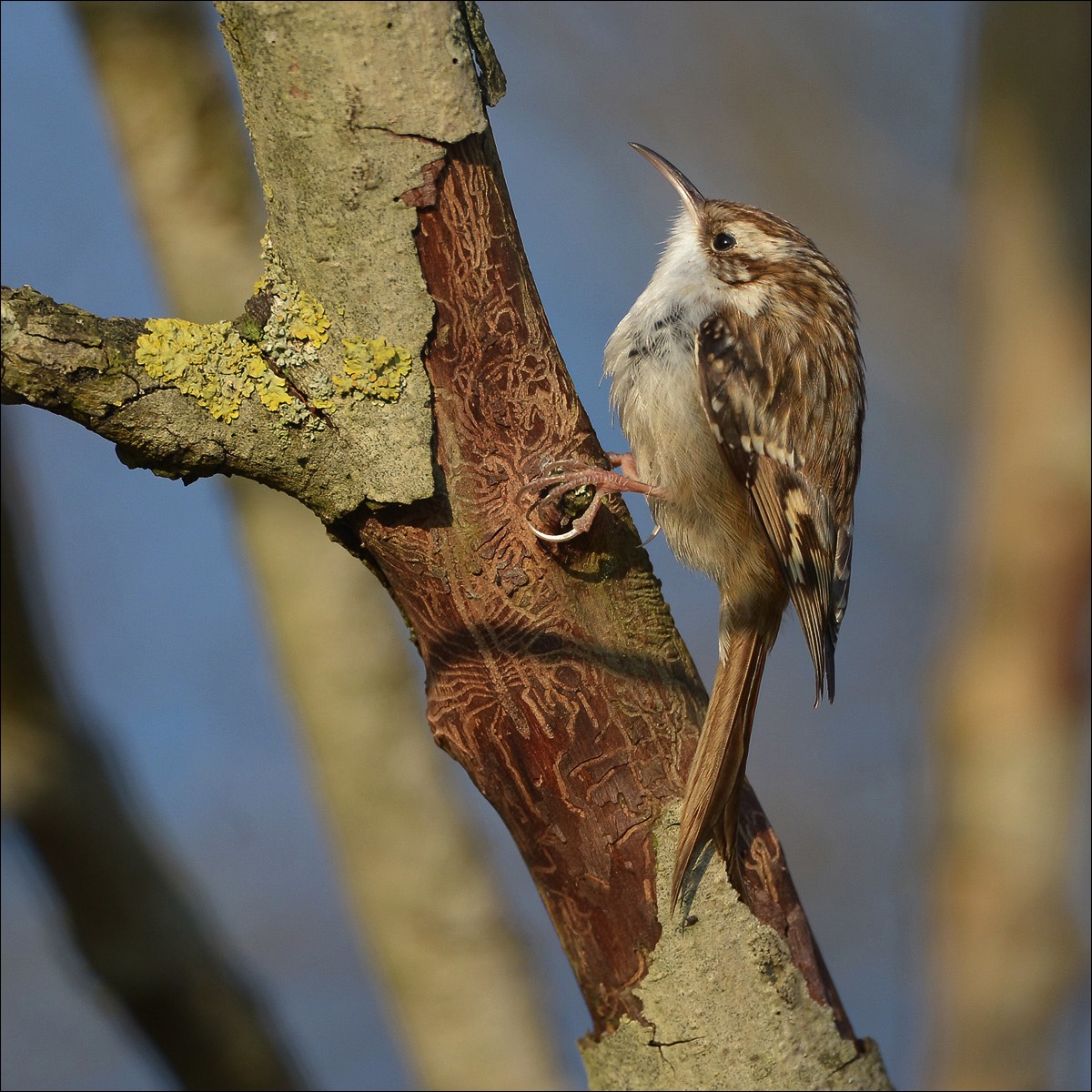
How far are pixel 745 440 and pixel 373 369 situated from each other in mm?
1176

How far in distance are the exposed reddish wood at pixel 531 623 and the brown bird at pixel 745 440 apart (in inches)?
22.9

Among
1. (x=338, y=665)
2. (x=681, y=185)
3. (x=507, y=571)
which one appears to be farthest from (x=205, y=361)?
(x=681, y=185)

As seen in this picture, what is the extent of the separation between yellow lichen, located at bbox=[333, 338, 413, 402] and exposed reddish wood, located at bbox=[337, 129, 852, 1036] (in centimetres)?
5

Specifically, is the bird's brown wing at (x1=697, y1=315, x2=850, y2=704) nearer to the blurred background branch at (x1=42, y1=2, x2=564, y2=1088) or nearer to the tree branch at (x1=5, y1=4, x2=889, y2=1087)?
the tree branch at (x1=5, y1=4, x2=889, y2=1087)

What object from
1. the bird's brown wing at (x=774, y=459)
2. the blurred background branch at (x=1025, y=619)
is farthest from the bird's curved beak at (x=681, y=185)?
the blurred background branch at (x=1025, y=619)

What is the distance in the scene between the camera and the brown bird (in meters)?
2.56

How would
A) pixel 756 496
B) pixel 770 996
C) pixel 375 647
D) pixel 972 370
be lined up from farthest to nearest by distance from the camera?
pixel 972 370
pixel 375 647
pixel 756 496
pixel 770 996

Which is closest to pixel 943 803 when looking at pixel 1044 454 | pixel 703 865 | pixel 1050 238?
pixel 1044 454

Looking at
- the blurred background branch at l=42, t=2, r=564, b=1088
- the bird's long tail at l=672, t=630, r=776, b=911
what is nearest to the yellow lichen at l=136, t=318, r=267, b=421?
the bird's long tail at l=672, t=630, r=776, b=911

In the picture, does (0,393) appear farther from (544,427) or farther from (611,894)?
(611,894)

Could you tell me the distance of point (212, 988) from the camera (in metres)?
1.96

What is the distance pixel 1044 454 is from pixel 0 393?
3.57 meters

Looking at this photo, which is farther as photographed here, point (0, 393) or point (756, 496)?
point (756, 496)

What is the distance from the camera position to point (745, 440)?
2.58 metres
